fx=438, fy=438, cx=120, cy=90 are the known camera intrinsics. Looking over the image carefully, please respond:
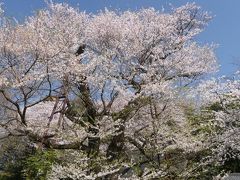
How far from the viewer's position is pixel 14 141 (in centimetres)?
1955

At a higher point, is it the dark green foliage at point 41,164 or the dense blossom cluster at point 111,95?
the dense blossom cluster at point 111,95

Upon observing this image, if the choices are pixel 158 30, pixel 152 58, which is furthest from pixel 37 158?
pixel 158 30

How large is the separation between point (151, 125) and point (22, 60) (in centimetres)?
423

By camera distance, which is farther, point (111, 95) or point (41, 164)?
point (111, 95)

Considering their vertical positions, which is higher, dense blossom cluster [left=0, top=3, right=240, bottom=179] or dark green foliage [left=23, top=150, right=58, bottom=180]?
dense blossom cluster [left=0, top=3, right=240, bottom=179]

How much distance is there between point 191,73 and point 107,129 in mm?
4957

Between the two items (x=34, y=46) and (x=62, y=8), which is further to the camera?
(x=62, y=8)

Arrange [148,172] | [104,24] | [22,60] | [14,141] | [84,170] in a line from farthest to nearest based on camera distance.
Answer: [14,141] → [104,24] → [22,60] → [148,172] → [84,170]

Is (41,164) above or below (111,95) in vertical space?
below

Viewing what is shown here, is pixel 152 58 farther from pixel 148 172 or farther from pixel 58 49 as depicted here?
pixel 148 172

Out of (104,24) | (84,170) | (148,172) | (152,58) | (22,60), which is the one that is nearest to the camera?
(84,170)

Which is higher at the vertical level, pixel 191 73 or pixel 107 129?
pixel 191 73

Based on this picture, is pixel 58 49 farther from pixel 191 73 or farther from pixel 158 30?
pixel 191 73

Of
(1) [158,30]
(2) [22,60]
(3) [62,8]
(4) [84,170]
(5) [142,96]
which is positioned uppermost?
(3) [62,8]
